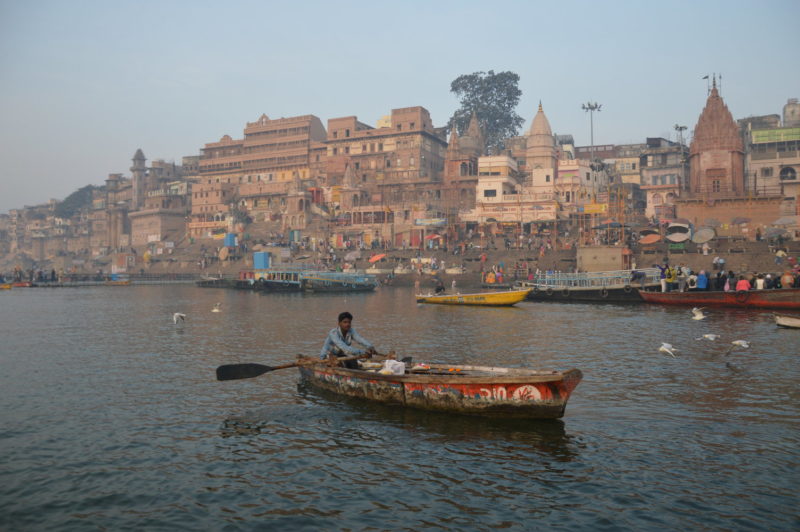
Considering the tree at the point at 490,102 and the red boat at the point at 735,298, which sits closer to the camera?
the red boat at the point at 735,298

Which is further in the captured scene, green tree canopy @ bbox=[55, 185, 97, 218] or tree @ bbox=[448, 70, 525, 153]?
green tree canopy @ bbox=[55, 185, 97, 218]

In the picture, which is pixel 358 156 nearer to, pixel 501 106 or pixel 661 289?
pixel 501 106

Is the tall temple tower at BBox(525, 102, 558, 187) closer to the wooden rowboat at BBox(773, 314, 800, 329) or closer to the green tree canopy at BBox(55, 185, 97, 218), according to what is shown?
the wooden rowboat at BBox(773, 314, 800, 329)

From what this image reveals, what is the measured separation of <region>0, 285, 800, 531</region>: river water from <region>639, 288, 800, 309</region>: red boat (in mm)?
11284

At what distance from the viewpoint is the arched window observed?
5341 centimetres

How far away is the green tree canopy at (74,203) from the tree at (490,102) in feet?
274

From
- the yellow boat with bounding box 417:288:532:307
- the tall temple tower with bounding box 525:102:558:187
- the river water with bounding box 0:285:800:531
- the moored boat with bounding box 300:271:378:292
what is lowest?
the river water with bounding box 0:285:800:531

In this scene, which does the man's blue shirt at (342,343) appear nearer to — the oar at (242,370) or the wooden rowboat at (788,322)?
the oar at (242,370)

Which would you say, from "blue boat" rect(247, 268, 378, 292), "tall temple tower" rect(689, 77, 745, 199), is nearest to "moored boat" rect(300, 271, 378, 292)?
"blue boat" rect(247, 268, 378, 292)

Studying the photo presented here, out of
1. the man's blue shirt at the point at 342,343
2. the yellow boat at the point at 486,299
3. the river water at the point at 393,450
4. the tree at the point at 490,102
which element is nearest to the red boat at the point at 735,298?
the yellow boat at the point at 486,299

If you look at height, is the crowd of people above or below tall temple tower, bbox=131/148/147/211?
below

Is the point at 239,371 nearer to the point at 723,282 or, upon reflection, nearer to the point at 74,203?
the point at 723,282

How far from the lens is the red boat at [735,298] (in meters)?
27.2

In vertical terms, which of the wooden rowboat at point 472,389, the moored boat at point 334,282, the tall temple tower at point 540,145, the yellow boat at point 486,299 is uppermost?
the tall temple tower at point 540,145
